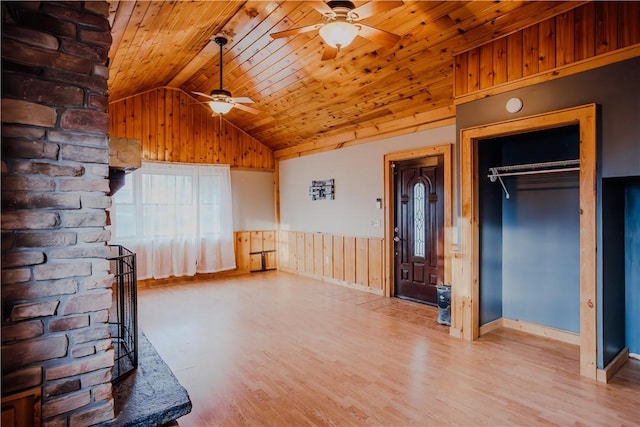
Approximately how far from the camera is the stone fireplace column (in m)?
1.51

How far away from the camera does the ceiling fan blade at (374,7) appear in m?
2.53

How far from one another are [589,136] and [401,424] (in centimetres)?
260

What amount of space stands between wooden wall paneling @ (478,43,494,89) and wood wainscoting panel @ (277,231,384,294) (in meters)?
2.86

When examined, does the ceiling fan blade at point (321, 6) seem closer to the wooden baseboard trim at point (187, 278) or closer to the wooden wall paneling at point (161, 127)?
the wooden wall paneling at point (161, 127)

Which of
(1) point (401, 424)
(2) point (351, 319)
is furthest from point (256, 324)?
(1) point (401, 424)

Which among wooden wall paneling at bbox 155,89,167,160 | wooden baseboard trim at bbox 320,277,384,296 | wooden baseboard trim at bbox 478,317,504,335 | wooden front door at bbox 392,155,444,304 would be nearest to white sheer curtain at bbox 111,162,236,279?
wooden wall paneling at bbox 155,89,167,160

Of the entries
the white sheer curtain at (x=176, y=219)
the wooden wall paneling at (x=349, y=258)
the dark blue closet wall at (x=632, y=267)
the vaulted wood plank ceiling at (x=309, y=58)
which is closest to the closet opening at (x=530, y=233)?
the dark blue closet wall at (x=632, y=267)

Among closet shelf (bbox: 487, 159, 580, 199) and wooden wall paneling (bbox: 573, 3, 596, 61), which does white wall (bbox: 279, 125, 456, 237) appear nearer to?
closet shelf (bbox: 487, 159, 580, 199)

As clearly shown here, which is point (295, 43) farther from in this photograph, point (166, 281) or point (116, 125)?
point (166, 281)

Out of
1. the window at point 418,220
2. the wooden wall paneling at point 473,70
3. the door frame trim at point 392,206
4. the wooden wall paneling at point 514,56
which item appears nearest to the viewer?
the wooden wall paneling at point 514,56

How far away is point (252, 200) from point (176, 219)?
167 cm

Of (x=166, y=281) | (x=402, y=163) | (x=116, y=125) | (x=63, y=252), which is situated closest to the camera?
(x=63, y=252)

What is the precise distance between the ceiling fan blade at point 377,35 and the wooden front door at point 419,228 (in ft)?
7.41

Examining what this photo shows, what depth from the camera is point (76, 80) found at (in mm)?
1646
